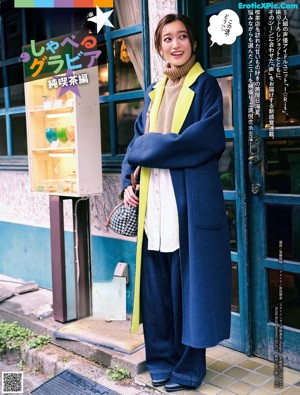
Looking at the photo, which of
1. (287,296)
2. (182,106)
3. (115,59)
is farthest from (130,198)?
(115,59)

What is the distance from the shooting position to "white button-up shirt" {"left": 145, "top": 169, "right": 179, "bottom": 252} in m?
3.30

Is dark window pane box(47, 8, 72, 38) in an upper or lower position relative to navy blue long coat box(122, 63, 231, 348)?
upper

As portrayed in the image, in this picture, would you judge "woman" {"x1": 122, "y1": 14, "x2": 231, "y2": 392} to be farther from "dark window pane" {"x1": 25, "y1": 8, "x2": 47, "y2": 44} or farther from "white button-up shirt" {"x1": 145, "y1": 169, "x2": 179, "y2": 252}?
"dark window pane" {"x1": 25, "y1": 8, "x2": 47, "y2": 44}

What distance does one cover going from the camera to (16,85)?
6.30 meters

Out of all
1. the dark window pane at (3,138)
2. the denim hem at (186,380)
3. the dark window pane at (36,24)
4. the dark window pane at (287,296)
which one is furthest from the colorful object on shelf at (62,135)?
the denim hem at (186,380)

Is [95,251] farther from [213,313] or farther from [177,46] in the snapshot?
[177,46]

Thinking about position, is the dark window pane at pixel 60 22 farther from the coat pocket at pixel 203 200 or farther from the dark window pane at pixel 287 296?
the dark window pane at pixel 287 296

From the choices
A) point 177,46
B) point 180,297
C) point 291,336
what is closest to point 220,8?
point 177,46

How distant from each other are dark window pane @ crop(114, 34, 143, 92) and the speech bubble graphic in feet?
2.82

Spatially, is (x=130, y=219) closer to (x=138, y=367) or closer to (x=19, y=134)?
(x=138, y=367)

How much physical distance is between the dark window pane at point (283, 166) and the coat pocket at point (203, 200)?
2.18ft

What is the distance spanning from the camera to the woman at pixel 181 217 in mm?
3199

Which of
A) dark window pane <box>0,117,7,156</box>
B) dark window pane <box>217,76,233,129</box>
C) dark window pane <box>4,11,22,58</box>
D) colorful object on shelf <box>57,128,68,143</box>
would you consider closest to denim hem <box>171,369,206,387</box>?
dark window pane <box>217,76,233,129</box>

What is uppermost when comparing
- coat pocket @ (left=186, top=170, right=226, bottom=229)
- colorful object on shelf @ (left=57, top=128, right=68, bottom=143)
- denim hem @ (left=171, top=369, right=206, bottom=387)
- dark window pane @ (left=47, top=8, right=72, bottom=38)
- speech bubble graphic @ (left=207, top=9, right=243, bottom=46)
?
dark window pane @ (left=47, top=8, right=72, bottom=38)
